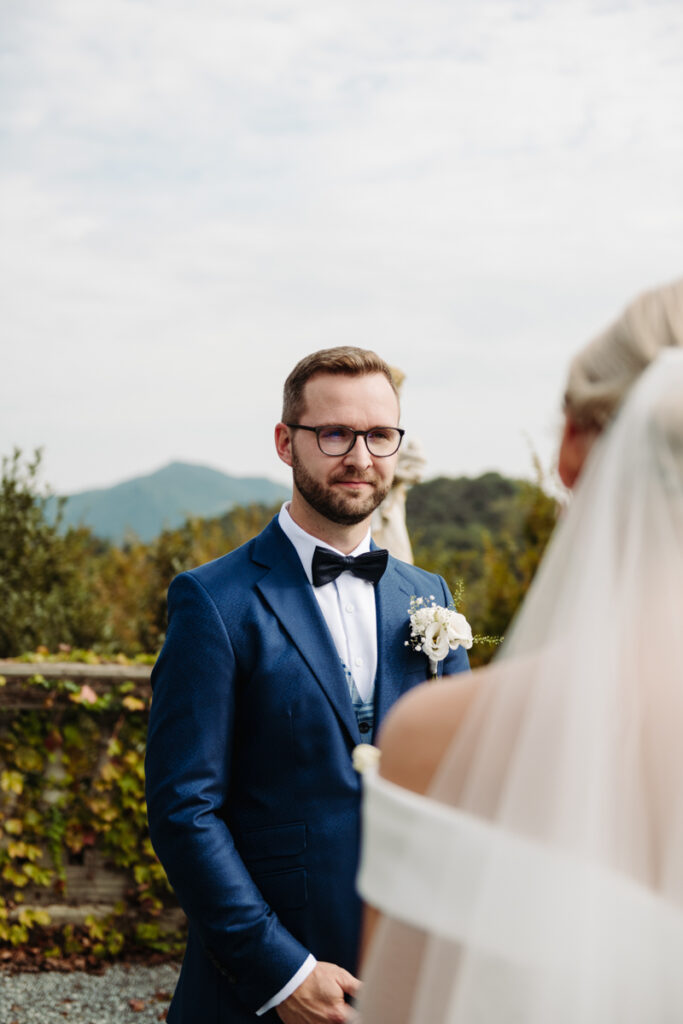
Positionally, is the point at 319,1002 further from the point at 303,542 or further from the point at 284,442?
the point at 284,442

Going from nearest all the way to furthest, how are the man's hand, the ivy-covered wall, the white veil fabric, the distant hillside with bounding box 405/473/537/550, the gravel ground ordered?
the white veil fabric
the man's hand
the gravel ground
the ivy-covered wall
the distant hillside with bounding box 405/473/537/550

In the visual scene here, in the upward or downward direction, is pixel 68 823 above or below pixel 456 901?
below

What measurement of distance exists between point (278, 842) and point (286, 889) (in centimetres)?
11

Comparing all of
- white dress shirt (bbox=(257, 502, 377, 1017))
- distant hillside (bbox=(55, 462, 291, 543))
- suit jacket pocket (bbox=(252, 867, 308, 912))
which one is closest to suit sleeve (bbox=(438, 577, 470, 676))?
white dress shirt (bbox=(257, 502, 377, 1017))

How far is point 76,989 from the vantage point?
17.2 ft

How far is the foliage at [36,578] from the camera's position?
8455 mm

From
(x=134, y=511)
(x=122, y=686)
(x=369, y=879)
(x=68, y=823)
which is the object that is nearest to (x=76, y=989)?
(x=68, y=823)

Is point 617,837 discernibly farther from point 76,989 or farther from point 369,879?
point 76,989

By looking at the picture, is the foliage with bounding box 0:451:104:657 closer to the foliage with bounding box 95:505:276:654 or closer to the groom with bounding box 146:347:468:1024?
the foliage with bounding box 95:505:276:654

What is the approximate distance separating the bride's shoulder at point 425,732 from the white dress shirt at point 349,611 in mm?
1141

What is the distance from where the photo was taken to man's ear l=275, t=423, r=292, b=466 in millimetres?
2609

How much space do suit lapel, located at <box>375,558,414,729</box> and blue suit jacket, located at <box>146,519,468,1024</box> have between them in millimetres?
19

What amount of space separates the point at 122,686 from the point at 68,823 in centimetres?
88

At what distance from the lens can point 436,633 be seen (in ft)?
8.25
